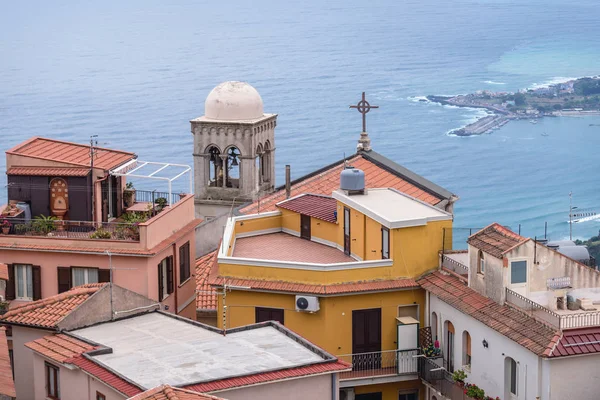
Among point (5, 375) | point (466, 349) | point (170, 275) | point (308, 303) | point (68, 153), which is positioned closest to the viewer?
point (5, 375)

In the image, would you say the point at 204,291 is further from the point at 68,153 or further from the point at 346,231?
the point at 68,153

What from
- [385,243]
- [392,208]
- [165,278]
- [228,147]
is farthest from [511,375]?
[228,147]

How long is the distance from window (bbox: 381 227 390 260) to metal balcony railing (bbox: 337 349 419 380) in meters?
2.53

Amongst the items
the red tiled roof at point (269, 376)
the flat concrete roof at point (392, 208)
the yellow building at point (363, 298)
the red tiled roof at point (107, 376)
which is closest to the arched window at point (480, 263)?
the yellow building at point (363, 298)

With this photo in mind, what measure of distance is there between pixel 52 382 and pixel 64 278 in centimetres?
783

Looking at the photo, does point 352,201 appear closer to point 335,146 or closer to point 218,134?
point 218,134

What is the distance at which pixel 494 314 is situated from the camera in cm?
3438

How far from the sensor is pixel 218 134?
54281 mm

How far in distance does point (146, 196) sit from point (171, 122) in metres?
122

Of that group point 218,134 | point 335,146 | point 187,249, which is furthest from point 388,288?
point 335,146

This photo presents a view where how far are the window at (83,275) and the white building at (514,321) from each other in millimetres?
9018

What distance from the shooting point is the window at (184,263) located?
42344mm

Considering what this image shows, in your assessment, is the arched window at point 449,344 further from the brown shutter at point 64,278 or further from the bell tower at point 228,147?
the bell tower at point 228,147

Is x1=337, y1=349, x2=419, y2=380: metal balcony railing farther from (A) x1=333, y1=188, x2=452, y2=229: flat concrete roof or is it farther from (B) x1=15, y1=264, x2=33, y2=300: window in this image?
(B) x1=15, y1=264, x2=33, y2=300: window
